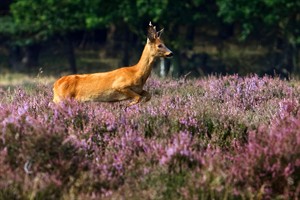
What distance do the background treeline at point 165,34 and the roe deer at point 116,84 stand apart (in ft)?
52.6

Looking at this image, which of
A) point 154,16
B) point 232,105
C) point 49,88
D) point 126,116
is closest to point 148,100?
point 232,105

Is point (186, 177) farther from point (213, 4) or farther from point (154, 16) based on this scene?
point (213, 4)

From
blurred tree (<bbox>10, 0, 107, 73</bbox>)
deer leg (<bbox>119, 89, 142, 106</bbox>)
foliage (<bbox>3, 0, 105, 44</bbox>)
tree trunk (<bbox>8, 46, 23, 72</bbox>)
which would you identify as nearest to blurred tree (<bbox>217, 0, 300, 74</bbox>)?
blurred tree (<bbox>10, 0, 107, 73</bbox>)

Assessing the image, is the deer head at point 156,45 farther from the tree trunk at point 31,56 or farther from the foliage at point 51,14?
the tree trunk at point 31,56

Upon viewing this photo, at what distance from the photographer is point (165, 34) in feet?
113

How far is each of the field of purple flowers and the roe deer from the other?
→ 6.39ft

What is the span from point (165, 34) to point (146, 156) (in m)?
27.5

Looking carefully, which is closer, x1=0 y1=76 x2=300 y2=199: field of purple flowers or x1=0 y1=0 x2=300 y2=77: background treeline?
x1=0 y1=76 x2=300 y2=199: field of purple flowers

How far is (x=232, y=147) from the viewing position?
793cm

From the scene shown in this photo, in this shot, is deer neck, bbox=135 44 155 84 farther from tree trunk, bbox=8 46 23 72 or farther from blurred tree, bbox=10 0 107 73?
tree trunk, bbox=8 46 23 72

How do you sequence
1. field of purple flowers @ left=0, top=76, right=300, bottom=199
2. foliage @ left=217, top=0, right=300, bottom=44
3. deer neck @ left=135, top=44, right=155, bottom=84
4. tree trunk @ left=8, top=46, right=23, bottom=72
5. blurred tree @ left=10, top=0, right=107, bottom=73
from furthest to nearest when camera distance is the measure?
tree trunk @ left=8, top=46, right=23, bottom=72
blurred tree @ left=10, top=0, right=107, bottom=73
foliage @ left=217, top=0, right=300, bottom=44
deer neck @ left=135, top=44, right=155, bottom=84
field of purple flowers @ left=0, top=76, right=300, bottom=199

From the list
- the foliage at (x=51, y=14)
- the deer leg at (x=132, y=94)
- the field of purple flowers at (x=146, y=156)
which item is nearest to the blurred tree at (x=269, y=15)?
the foliage at (x=51, y=14)

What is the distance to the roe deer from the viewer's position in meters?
10.4

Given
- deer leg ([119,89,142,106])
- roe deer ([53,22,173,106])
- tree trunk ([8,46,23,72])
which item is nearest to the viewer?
deer leg ([119,89,142,106])
